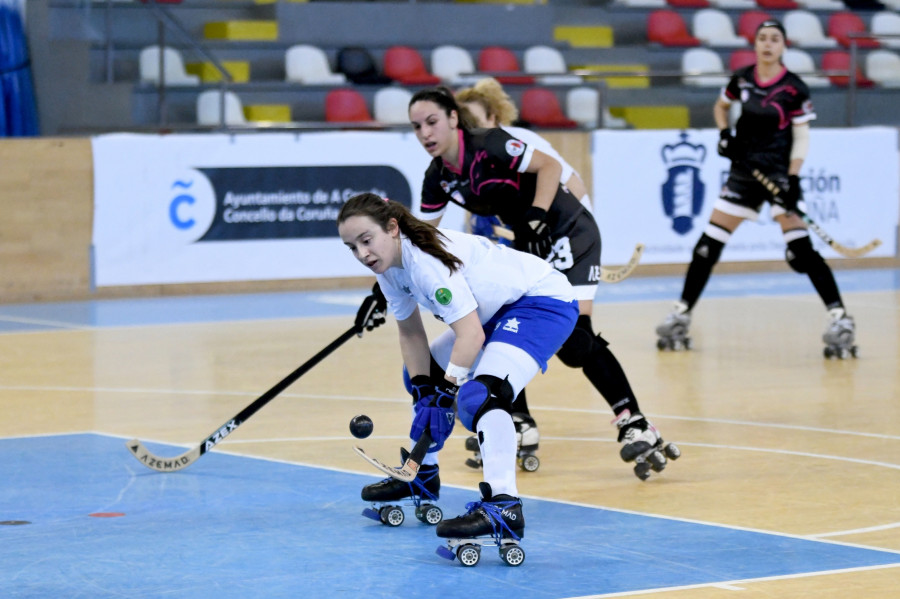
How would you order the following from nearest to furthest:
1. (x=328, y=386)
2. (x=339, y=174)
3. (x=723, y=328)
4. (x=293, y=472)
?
(x=293, y=472) → (x=328, y=386) → (x=723, y=328) → (x=339, y=174)

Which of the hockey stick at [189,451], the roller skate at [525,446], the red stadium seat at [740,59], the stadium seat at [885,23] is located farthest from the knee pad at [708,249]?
the stadium seat at [885,23]

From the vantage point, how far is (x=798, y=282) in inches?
537

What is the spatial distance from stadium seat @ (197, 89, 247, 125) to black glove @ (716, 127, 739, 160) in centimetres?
550

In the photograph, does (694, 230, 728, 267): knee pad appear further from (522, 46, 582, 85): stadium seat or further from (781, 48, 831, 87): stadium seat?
(781, 48, 831, 87): stadium seat

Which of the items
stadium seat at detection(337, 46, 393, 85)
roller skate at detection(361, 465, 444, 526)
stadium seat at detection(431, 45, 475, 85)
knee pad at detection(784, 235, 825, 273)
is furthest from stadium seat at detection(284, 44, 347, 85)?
roller skate at detection(361, 465, 444, 526)

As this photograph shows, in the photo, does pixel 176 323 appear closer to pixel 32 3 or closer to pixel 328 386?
pixel 328 386

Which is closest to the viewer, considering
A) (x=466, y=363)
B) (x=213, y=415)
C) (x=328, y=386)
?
(x=466, y=363)

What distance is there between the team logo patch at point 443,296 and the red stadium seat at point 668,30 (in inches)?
542

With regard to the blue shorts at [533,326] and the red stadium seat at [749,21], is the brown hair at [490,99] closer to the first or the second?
the blue shorts at [533,326]

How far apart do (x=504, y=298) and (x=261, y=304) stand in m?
7.19

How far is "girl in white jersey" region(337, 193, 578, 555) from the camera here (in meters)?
4.51

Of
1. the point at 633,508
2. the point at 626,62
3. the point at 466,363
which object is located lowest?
the point at 633,508

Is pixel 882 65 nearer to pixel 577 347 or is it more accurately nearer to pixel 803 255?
pixel 803 255

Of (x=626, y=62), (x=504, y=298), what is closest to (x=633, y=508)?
(x=504, y=298)
